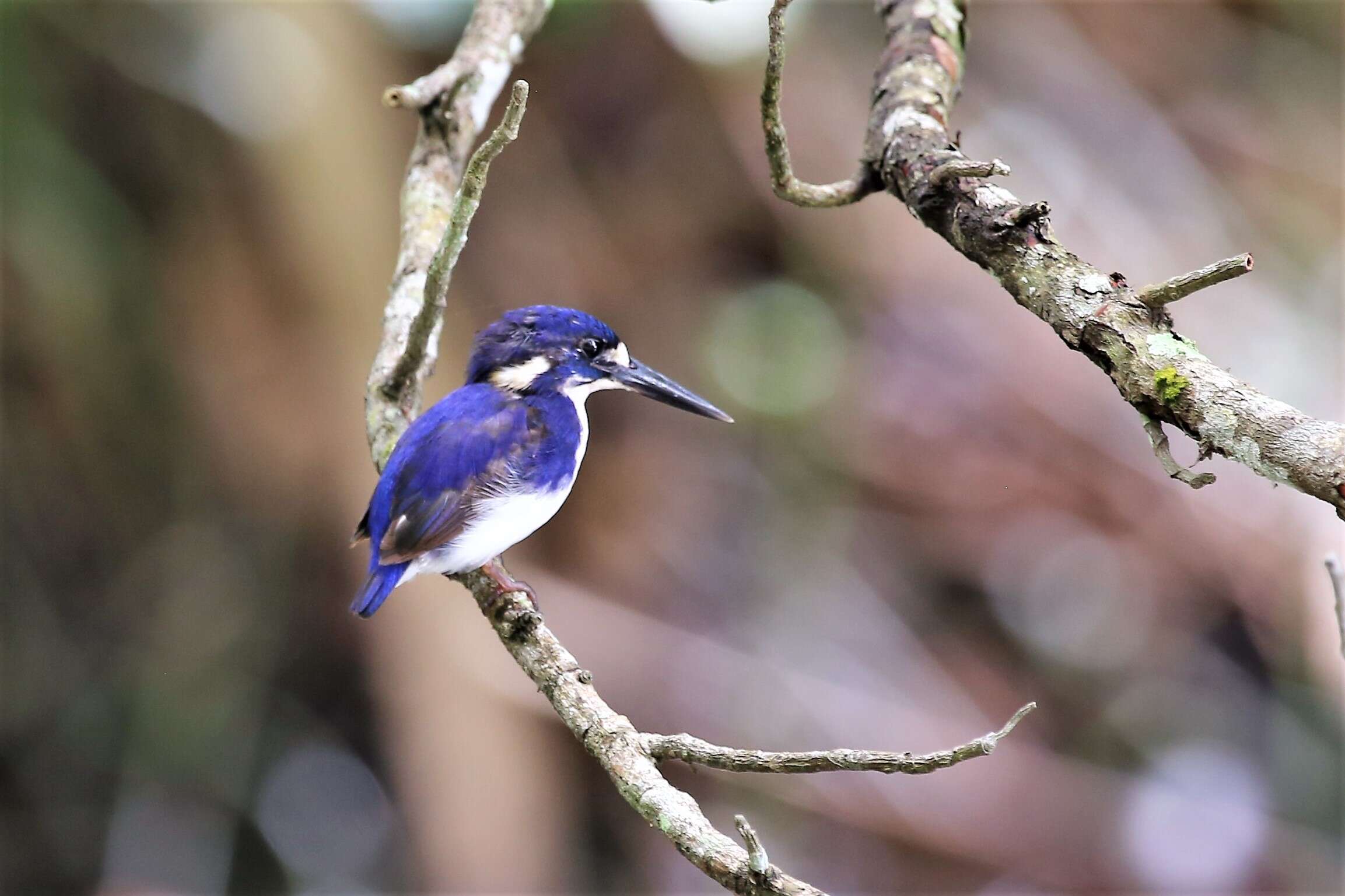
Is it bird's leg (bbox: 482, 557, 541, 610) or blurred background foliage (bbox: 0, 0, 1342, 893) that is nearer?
bird's leg (bbox: 482, 557, 541, 610)

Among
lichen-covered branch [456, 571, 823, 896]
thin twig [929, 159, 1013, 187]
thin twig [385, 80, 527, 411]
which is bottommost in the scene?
lichen-covered branch [456, 571, 823, 896]

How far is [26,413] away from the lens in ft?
15.3

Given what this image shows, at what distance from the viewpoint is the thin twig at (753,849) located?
1222 millimetres

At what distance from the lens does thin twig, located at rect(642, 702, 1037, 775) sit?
1.28 metres

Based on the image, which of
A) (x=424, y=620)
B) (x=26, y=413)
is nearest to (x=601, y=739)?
(x=424, y=620)

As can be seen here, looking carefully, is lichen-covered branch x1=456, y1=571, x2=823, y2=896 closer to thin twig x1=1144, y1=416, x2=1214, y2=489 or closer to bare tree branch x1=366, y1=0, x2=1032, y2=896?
bare tree branch x1=366, y1=0, x2=1032, y2=896

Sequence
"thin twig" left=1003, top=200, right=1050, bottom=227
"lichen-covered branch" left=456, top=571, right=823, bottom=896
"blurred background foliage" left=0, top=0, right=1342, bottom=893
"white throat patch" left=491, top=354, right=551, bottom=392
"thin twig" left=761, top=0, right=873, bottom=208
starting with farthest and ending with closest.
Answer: "blurred background foliage" left=0, top=0, right=1342, bottom=893
"white throat patch" left=491, top=354, right=551, bottom=392
"thin twig" left=761, top=0, right=873, bottom=208
"thin twig" left=1003, top=200, right=1050, bottom=227
"lichen-covered branch" left=456, top=571, right=823, bottom=896

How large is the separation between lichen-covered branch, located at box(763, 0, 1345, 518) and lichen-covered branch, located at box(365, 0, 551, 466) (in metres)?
0.85

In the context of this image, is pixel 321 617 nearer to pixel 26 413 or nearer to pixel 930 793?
pixel 26 413

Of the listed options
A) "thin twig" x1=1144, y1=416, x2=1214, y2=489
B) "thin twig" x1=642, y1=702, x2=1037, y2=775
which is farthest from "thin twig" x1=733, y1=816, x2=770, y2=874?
"thin twig" x1=1144, y1=416, x2=1214, y2=489

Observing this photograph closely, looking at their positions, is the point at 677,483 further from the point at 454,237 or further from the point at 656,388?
the point at 454,237

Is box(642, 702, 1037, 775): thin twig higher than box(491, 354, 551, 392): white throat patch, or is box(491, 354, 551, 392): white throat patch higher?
box(491, 354, 551, 392): white throat patch

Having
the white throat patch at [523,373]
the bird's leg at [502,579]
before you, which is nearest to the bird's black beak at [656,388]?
the white throat patch at [523,373]

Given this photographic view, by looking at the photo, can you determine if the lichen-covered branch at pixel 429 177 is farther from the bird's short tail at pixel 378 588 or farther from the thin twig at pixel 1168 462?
the thin twig at pixel 1168 462
